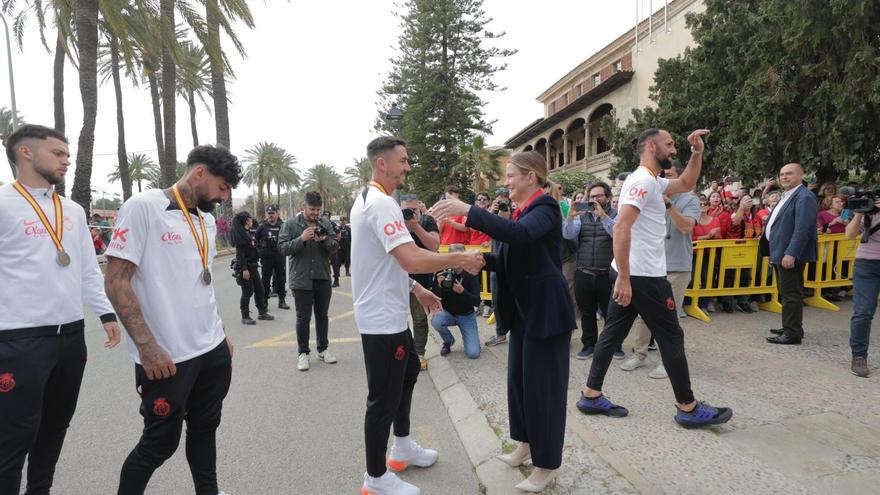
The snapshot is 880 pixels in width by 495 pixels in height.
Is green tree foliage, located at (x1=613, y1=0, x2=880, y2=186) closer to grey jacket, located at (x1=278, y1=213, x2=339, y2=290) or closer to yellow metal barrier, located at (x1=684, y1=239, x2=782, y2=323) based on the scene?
yellow metal barrier, located at (x1=684, y1=239, x2=782, y2=323)

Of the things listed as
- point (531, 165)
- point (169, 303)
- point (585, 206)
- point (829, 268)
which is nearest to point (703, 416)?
point (531, 165)

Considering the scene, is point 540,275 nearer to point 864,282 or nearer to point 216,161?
point 216,161

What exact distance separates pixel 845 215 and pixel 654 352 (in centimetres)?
362

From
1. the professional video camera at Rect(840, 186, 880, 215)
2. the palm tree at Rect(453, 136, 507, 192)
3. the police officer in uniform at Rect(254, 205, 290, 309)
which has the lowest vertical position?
the police officer in uniform at Rect(254, 205, 290, 309)

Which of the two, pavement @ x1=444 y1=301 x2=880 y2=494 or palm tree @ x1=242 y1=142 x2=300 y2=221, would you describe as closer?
pavement @ x1=444 y1=301 x2=880 y2=494

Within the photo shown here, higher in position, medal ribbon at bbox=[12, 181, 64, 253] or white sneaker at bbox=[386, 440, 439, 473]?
medal ribbon at bbox=[12, 181, 64, 253]

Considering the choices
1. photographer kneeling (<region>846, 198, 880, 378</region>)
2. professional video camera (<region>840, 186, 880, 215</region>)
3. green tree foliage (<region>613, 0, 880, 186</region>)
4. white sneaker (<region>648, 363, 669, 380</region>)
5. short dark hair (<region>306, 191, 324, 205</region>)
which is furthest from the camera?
green tree foliage (<region>613, 0, 880, 186</region>)

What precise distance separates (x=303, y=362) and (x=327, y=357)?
0.32 metres

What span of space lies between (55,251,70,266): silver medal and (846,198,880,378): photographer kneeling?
5851 mm

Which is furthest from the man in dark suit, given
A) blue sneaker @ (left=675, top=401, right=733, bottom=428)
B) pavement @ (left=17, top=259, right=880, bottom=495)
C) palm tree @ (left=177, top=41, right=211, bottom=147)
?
palm tree @ (left=177, top=41, right=211, bottom=147)

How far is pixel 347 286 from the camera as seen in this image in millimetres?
12516

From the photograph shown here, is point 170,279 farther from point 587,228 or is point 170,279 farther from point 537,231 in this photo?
point 587,228

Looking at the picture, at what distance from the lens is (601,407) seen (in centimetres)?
368

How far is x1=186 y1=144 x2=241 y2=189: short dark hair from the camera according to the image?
7.68ft
